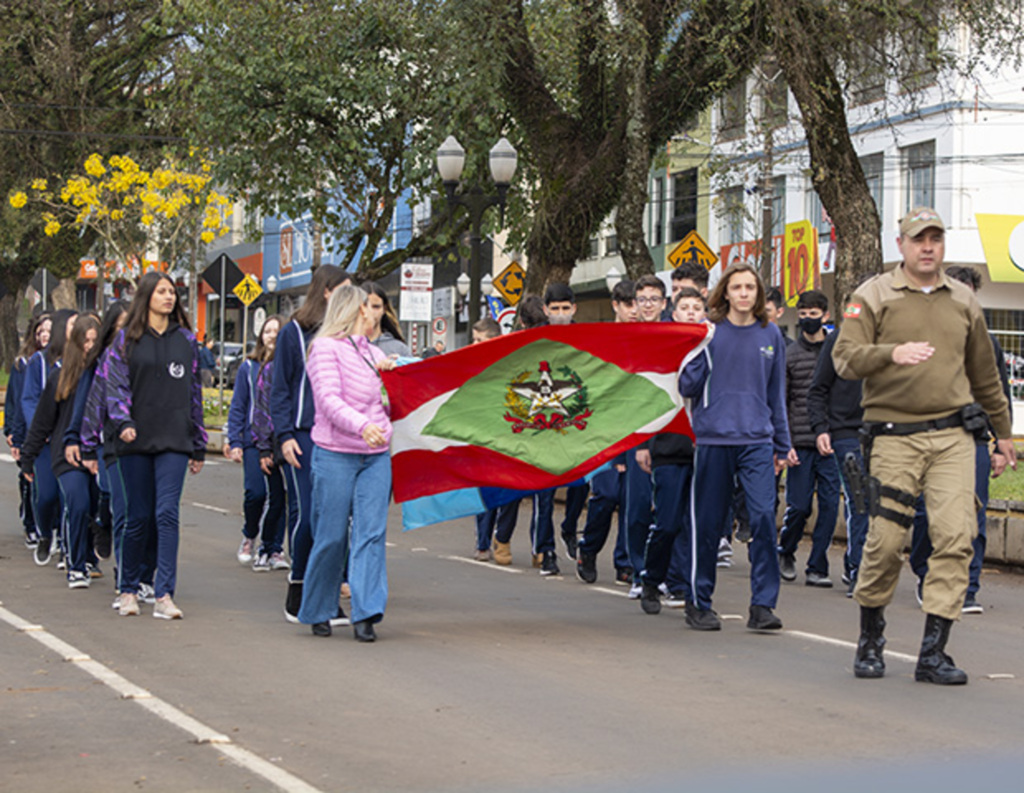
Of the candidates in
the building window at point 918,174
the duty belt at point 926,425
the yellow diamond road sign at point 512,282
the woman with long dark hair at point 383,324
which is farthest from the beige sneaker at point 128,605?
the building window at point 918,174

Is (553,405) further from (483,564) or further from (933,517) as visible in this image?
(483,564)

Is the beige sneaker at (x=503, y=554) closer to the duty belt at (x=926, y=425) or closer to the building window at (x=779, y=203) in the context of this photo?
the duty belt at (x=926, y=425)

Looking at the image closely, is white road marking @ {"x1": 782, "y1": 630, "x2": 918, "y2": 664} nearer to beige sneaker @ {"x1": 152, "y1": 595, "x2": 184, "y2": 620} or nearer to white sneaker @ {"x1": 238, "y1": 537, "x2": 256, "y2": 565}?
beige sneaker @ {"x1": 152, "y1": 595, "x2": 184, "y2": 620}

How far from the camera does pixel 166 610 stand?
9688 mm

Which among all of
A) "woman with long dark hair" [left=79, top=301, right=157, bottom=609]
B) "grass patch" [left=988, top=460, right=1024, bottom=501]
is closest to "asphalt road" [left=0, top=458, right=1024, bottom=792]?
"woman with long dark hair" [left=79, top=301, right=157, bottom=609]

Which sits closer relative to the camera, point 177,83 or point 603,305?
point 177,83

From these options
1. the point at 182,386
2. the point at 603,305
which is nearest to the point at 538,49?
the point at 182,386

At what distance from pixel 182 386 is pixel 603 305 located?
152 ft

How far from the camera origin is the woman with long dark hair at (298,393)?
9.60m

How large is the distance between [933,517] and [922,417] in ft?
1.52

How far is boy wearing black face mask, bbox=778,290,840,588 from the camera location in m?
12.0

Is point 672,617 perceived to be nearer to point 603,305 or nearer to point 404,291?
point 404,291

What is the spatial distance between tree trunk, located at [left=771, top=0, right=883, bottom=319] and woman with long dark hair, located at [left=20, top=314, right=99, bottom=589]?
8.75 m

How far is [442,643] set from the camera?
8.90 meters
